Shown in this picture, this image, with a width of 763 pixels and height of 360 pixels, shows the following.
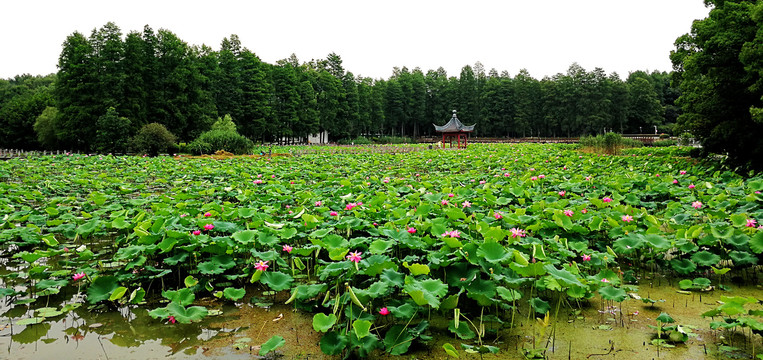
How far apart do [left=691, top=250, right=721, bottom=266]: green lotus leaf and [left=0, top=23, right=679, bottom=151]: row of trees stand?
1214 cm

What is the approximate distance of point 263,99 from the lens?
3622 centimetres

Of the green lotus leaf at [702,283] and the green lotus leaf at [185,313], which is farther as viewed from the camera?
the green lotus leaf at [702,283]

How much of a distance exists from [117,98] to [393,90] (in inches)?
1426

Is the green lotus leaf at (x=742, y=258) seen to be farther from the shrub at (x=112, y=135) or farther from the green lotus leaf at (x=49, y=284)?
the shrub at (x=112, y=135)

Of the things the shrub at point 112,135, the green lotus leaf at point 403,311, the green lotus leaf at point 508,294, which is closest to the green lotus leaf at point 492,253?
the green lotus leaf at point 508,294

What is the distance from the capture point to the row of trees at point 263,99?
26.4 m

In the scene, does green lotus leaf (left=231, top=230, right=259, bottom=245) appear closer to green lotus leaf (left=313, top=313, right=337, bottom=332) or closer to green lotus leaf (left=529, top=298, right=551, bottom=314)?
green lotus leaf (left=313, top=313, right=337, bottom=332)

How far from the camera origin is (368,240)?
10.3ft

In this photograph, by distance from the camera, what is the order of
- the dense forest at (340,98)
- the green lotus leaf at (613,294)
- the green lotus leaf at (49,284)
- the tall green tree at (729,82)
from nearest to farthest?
1. the green lotus leaf at (613,294)
2. the green lotus leaf at (49,284)
3. the tall green tree at (729,82)
4. the dense forest at (340,98)

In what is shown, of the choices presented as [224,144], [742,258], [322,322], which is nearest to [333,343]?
[322,322]

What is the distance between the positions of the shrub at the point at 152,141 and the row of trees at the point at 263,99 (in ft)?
10.9

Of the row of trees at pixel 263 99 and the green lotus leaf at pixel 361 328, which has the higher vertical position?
the row of trees at pixel 263 99

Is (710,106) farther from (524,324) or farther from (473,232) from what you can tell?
(524,324)

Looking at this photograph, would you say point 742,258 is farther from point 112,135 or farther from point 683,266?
point 112,135
